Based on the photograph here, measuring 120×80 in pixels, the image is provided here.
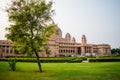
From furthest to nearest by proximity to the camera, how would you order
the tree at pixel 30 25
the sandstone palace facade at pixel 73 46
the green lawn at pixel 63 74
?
the sandstone palace facade at pixel 73 46
the tree at pixel 30 25
the green lawn at pixel 63 74

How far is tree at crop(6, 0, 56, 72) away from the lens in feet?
56.9

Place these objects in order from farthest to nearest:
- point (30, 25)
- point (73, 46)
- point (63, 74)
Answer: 1. point (73, 46)
2. point (30, 25)
3. point (63, 74)

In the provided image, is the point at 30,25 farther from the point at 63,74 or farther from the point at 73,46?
the point at 73,46

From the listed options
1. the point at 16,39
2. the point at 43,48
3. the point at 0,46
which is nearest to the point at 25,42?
the point at 16,39

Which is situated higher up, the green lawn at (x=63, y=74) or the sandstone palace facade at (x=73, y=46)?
the sandstone palace facade at (x=73, y=46)

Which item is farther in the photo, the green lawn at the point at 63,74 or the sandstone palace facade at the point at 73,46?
the sandstone palace facade at the point at 73,46

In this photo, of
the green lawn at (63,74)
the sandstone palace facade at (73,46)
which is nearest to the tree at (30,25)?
the green lawn at (63,74)

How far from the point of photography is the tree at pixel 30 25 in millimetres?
17344

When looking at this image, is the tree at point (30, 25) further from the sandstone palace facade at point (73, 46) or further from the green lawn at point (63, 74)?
the sandstone palace facade at point (73, 46)

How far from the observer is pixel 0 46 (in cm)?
7900

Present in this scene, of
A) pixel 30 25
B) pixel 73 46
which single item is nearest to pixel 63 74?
pixel 30 25

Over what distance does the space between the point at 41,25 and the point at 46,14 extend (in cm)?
133

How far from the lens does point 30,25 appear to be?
17656 millimetres

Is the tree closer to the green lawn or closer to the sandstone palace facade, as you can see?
the green lawn
